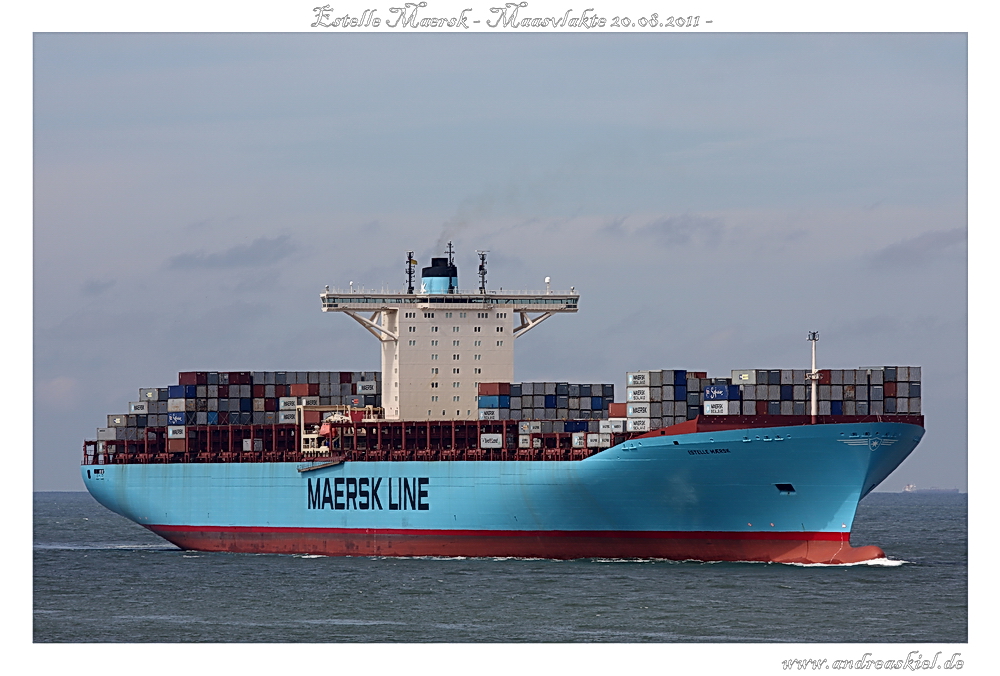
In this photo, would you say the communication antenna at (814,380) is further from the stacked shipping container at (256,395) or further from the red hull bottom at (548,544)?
the stacked shipping container at (256,395)

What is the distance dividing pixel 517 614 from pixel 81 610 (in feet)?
45.4

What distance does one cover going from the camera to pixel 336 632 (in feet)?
140

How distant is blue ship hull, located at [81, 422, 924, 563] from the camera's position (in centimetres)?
5359

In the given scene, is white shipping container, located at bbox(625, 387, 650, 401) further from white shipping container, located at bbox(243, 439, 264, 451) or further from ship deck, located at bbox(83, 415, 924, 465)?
white shipping container, located at bbox(243, 439, 264, 451)

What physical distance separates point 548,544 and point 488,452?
14.6 ft

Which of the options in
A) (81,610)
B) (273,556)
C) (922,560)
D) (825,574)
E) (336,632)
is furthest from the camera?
(273,556)

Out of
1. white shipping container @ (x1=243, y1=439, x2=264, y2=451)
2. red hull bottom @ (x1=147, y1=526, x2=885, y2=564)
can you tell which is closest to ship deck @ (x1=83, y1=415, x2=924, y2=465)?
white shipping container @ (x1=243, y1=439, x2=264, y2=451)

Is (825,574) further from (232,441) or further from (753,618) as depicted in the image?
(232,441)

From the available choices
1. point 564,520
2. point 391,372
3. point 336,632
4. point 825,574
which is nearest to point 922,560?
point 825,574

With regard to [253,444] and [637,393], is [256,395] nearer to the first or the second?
[253,444]

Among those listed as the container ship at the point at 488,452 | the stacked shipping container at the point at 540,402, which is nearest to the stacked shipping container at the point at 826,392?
the container ship at the point at 488,452

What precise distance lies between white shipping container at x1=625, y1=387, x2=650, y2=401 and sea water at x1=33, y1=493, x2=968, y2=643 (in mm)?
5947

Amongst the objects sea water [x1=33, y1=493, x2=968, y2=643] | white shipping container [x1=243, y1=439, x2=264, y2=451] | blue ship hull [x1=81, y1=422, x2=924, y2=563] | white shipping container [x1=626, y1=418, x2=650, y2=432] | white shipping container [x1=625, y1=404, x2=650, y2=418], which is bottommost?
sea water [x1=33, y1=493, x2=968, y2=643]

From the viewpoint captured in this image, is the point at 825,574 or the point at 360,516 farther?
the point at 360,516
